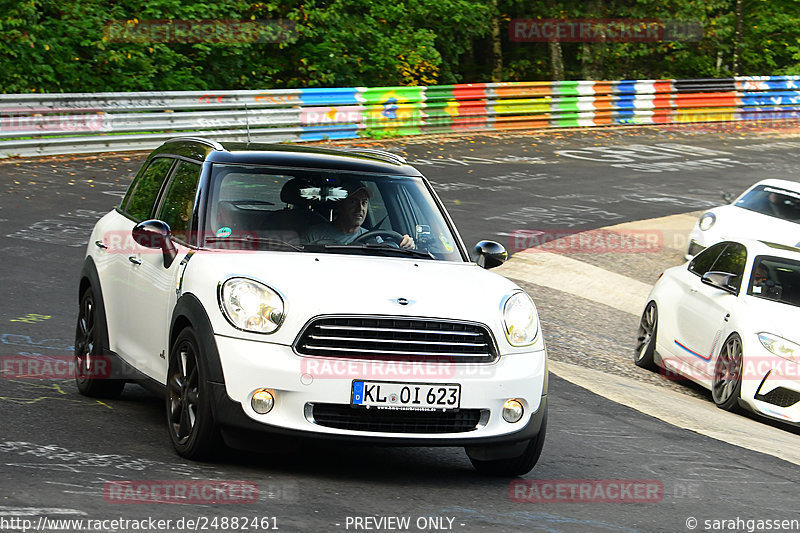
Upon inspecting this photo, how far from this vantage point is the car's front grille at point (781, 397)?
9.69 m

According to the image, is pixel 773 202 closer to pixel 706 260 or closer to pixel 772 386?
pixel 706 260

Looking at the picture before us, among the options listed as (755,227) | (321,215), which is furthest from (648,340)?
(321,215)

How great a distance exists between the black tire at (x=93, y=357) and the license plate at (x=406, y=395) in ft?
8.18

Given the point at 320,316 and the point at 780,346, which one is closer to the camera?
the point at 320,316

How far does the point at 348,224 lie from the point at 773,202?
451 inches

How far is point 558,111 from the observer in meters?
34.1

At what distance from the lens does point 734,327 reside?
33.7 ft

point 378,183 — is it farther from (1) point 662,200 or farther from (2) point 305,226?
(1) point 662,200

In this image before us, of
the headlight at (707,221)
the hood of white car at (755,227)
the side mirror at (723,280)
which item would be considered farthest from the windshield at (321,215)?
the headlight at (707,221)

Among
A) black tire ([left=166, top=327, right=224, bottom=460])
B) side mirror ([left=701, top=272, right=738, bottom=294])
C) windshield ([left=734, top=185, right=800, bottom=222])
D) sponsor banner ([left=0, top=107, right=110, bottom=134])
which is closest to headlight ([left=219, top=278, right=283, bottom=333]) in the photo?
black tire ([left=166, top=327, right=224, bottom=460])

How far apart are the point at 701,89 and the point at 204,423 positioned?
33581 millimetres

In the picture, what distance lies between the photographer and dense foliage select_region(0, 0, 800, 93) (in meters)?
27.7

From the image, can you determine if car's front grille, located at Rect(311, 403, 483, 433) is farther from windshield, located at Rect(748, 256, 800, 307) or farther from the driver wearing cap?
windshield, located at Rect(748, 256, 800, 307)

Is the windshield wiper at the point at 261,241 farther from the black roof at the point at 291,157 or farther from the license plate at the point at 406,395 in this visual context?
the license plate at the point at 406,395
